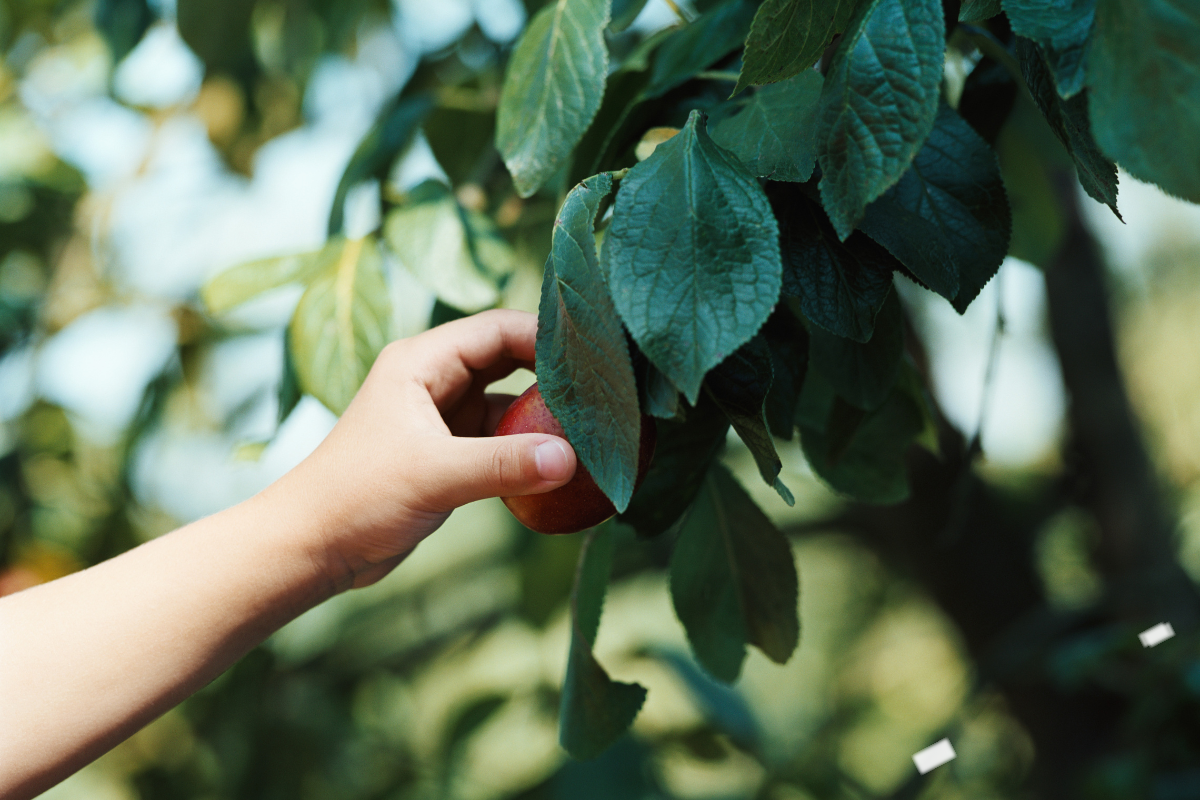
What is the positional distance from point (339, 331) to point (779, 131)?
0.89ft

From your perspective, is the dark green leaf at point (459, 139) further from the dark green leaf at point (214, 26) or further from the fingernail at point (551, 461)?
the fingernail at point (551, 461)

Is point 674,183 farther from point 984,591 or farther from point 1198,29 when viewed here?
point 984,591

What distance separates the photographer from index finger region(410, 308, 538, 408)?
0.41m

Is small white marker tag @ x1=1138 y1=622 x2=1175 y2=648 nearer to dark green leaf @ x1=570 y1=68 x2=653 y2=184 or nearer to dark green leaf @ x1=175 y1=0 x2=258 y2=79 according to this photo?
dark green leaf @ x1=570 y1=68 x2=653 y2=184

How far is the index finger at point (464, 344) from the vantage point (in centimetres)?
41

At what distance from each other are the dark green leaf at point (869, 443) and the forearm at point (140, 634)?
255mm

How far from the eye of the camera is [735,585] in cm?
43

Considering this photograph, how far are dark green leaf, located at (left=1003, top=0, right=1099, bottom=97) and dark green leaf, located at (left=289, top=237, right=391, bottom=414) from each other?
34cm

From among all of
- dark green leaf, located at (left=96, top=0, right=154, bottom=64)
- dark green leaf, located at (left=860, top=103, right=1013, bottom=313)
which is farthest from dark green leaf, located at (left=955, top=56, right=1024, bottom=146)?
dark green leaf, located at (left=96, top=0, right=154, bottom=64)

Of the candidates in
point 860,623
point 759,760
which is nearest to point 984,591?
point 759,760

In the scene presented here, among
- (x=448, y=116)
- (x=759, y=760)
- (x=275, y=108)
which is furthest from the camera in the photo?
(x=275, y=108)

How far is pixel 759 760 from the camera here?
3.18 ft

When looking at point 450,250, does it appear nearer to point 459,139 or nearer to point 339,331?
point 339,331

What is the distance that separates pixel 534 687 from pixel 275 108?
2.91ft
